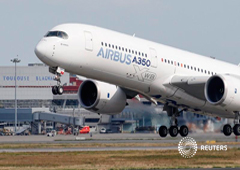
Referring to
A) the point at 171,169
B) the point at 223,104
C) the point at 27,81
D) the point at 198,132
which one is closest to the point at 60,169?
the point at 171,169

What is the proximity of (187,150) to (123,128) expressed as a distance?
191 ft

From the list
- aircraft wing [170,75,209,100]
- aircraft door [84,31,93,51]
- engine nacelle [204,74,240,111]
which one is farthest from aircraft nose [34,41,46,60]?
engine nacelle [204,74,240,111]

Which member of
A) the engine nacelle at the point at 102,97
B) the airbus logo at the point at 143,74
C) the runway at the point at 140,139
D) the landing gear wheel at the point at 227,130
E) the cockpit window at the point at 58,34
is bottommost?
the runway at the point at 140,139

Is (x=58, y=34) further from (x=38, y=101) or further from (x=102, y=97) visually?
(x=38, y=101)

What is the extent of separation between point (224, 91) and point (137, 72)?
7.10 meters

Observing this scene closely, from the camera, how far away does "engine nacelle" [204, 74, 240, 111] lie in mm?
44828

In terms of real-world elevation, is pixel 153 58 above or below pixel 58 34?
below

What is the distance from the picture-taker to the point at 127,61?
141 feet

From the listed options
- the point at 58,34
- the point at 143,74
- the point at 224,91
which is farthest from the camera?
the point at 224,91

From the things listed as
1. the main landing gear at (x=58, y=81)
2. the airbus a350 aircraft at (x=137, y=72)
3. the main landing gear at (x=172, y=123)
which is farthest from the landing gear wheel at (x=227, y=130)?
the main landing gear at (x=58, y=81)

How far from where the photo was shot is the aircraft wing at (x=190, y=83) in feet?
151

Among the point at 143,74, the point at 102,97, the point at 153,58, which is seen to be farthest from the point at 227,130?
the point at 143,74

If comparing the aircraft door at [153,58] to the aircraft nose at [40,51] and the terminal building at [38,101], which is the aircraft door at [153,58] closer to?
the aircraft nose at [40,51]

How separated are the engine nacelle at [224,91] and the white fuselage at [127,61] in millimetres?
2629
